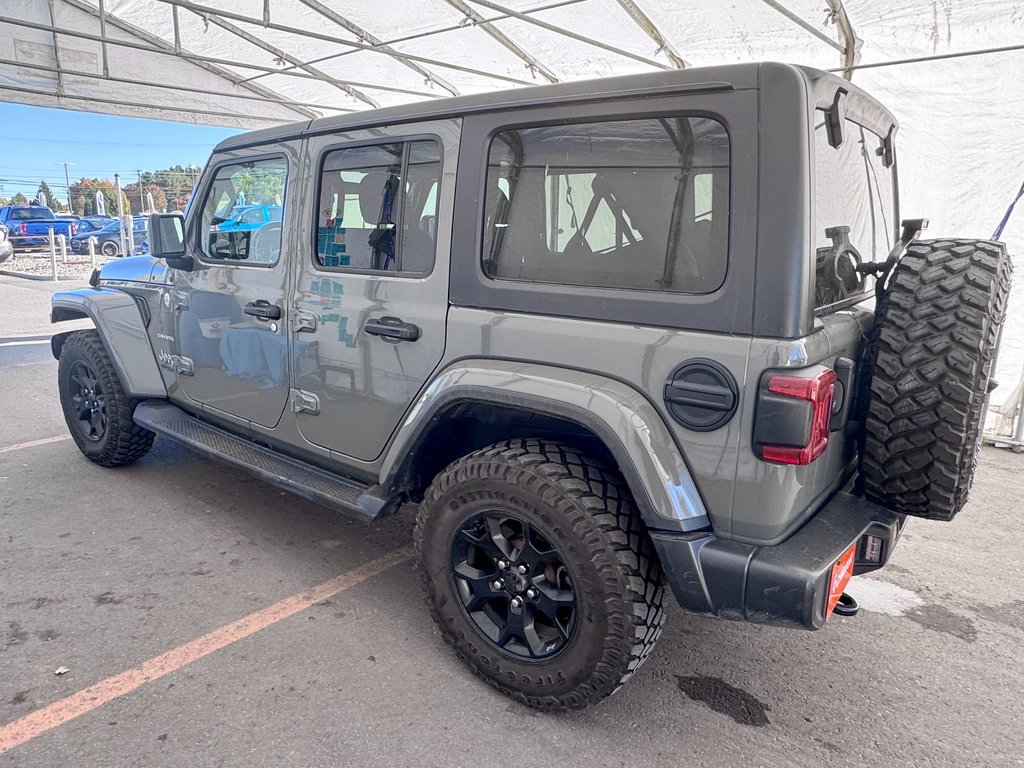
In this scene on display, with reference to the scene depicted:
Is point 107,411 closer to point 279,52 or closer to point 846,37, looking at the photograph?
point 846,37

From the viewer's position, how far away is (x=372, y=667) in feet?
8.27

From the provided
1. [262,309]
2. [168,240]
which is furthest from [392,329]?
[168,240]

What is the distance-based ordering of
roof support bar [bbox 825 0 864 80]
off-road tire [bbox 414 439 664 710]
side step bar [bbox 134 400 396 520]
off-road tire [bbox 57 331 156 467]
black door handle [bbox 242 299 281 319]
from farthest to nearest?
1. roof support bar [bbox 825 0 864 80]
2. off-road tire [bbox 57 331 156 467]
3. black door handle [bbox 242 299 281 319]
4. side step bar [bbox 134 400 396 520]
5. off-road tire [bbox 414 439 664 710]

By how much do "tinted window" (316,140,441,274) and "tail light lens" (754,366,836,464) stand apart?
129 centimetres

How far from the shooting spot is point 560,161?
7.35ft

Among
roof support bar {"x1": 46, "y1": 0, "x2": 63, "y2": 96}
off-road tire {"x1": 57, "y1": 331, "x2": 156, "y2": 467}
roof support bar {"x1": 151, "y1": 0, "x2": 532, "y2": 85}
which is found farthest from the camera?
roof support bar {"x1": 46, "y1": 0, "x2": 63, "y2": 96}

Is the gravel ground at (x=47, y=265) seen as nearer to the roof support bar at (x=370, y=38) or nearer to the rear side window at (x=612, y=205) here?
the roof support bar at (x=370, y=38)

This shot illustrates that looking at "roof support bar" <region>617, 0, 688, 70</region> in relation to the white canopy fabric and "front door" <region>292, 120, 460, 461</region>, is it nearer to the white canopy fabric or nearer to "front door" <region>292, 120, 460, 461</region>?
the white canopy fabric

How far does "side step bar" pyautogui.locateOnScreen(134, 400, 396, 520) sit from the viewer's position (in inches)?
108

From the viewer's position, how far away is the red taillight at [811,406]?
181 cm

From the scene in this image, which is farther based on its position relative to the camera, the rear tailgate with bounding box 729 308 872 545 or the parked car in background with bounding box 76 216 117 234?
the parked car in background with bounding box 76 216 117 234

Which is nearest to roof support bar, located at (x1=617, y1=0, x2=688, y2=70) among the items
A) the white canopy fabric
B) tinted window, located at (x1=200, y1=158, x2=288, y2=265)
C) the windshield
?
the white canopy fabric

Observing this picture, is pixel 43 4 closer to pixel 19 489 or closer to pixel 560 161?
pixel 19 489

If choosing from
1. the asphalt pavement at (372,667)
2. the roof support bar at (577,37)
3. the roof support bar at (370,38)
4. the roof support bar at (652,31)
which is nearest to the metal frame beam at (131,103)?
the roof support bar at (370,38)
